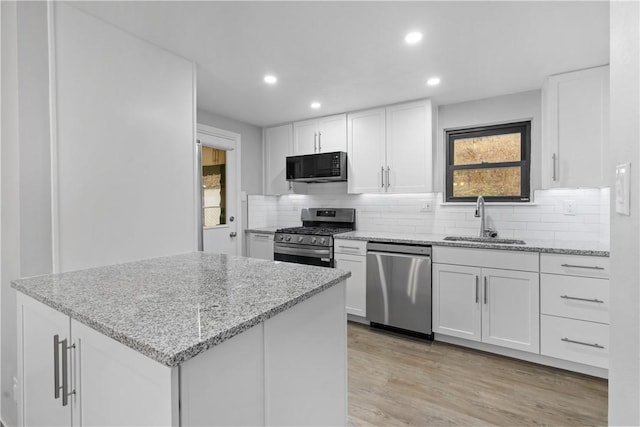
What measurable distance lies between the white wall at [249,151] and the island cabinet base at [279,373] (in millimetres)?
2943

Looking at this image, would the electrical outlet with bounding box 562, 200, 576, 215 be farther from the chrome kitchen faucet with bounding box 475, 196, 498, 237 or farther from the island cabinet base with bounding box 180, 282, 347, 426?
the island cabinet base with bounding box 180, 282, 347, 426

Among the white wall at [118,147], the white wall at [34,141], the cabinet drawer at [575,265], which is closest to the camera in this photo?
the white wall at [34,141]

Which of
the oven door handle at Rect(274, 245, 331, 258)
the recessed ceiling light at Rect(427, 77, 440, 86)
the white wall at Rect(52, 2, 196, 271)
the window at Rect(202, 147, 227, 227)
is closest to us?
the white wall at Rect(52, 2, 196, 271)

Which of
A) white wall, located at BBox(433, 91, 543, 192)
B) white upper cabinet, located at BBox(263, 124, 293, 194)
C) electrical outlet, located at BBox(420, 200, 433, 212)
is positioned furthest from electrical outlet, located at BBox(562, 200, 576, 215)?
white upper cabinet, located at BBox(263, 124, 293, 194)

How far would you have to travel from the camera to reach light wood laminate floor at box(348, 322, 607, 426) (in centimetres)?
187

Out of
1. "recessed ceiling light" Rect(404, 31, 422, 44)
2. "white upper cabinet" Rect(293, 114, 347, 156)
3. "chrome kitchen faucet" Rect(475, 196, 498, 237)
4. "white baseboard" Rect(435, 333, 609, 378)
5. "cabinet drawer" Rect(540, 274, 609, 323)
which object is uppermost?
"recessed ceiling light" Rect(404, 31, 422, 44)

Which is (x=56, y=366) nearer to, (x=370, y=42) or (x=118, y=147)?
(x=118, y=147)

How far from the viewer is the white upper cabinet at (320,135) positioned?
3.70 meters

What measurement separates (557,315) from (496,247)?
63 cm

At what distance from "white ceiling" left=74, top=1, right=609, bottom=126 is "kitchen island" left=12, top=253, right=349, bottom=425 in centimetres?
144

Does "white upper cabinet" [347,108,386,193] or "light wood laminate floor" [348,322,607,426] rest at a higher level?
"white upper cabinet" [347,108,386,193]

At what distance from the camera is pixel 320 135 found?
384 cm

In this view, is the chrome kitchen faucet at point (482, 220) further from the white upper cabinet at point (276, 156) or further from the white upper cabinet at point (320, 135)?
the white upper cabinet at point (276, 156)

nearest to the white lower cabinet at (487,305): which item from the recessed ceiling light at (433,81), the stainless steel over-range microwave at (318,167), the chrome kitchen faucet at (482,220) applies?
the chrome kitchen faucet at (482,220)
